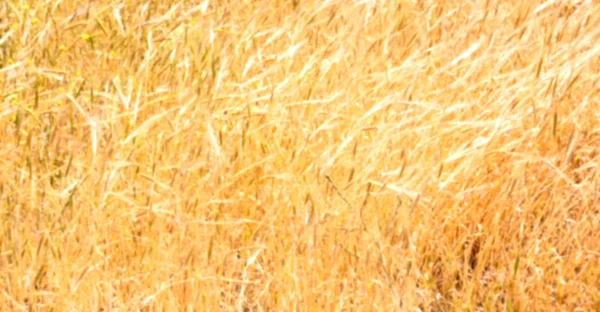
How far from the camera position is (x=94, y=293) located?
2.27m

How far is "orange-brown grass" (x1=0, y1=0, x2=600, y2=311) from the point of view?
7.89 ft

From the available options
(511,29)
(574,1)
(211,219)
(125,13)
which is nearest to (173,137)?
(211,219)

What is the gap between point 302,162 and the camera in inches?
107

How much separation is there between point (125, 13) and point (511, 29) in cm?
123

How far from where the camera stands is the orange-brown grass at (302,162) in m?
2.41

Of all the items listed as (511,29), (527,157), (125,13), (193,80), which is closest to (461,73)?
(511,29)

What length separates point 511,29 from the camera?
3.35 m

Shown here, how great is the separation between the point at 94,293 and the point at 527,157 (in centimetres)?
107

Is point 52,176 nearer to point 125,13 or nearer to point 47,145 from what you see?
point 47,145

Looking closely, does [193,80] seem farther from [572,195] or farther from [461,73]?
[572,195]

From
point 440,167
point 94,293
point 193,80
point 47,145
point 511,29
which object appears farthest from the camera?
point 511,29

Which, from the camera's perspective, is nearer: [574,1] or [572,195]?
[572,195]

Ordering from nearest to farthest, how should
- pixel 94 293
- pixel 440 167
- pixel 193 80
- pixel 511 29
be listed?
pixel 94 293, pixel 440 167, pixel 193 80, pixel 511 29

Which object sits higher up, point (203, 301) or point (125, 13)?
point (125, 13)
